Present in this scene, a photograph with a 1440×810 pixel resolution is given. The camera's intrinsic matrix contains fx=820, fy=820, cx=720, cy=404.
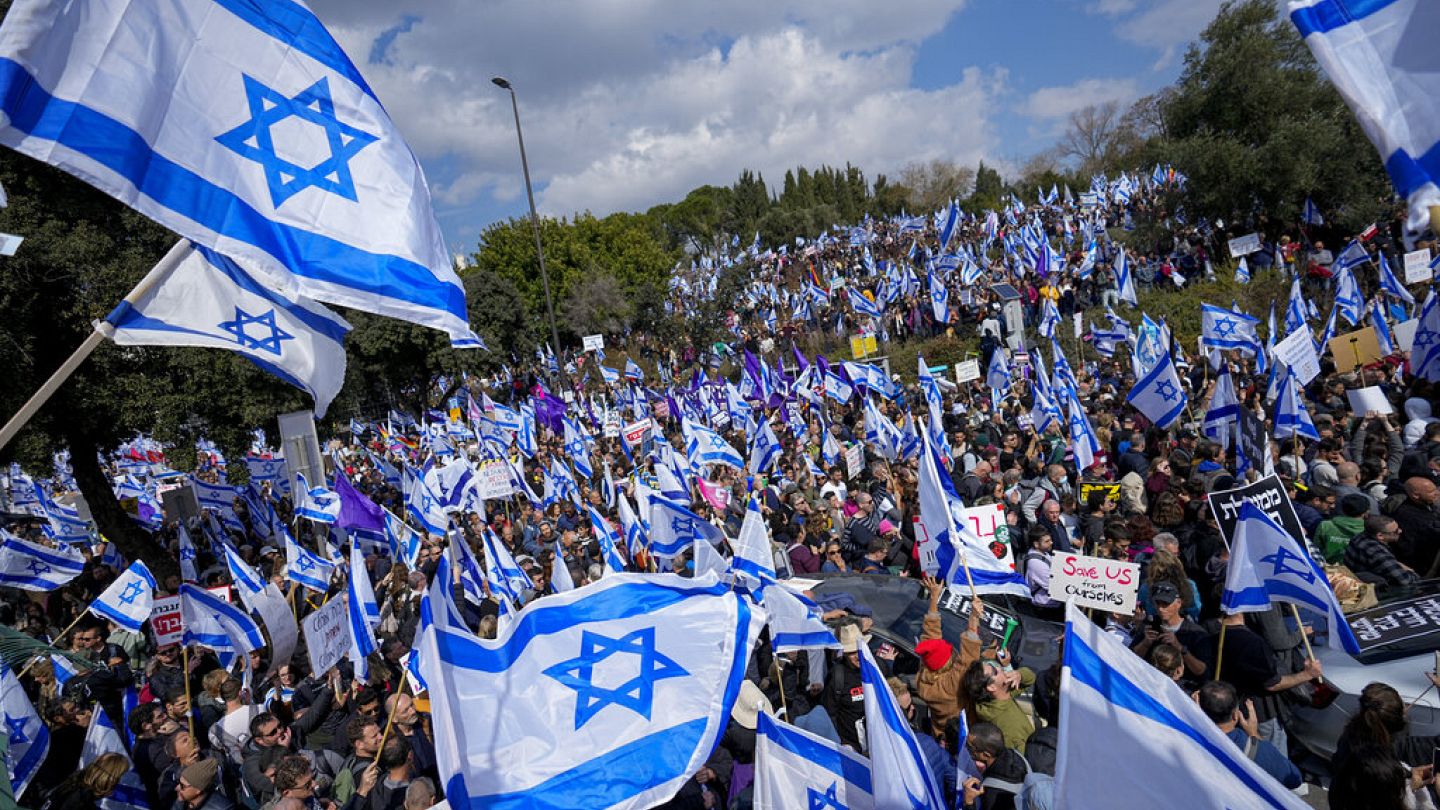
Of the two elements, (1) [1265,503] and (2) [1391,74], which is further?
(1) [1265,503]

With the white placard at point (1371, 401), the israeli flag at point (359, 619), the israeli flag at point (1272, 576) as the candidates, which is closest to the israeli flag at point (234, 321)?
the israeli flag at point (359, 619)

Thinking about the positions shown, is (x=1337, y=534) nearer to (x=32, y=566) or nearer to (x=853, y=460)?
(x=853, y=460)

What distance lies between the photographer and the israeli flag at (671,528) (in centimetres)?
946

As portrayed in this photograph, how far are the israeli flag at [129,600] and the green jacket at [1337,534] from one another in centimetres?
1150

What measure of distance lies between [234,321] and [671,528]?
628 centimetres

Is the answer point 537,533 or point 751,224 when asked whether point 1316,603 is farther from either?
point 751,224

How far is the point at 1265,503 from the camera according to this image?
6055 millimetres

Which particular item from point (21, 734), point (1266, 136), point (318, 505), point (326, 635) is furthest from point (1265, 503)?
point (1266, 136)

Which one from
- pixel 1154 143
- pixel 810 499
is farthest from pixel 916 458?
pixel 1154 143

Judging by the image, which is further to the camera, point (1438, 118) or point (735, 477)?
point (735, 477)

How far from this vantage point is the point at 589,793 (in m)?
4.07

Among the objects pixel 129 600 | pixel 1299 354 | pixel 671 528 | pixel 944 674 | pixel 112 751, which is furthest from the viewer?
pixel 1299 354

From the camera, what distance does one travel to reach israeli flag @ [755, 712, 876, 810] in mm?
4336

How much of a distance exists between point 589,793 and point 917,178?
9121 cm
